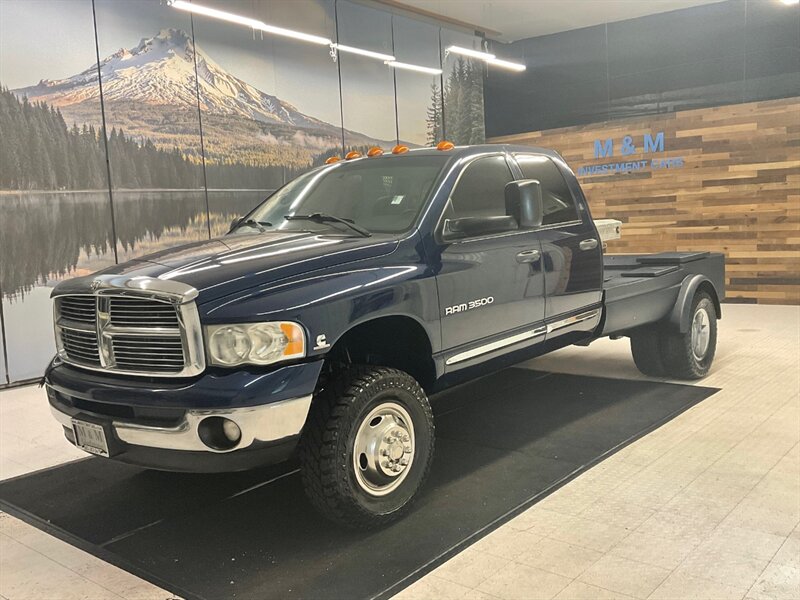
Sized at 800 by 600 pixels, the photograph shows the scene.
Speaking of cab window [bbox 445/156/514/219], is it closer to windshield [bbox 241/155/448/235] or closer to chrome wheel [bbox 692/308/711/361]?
windshield [bbox 241/155/448/235]

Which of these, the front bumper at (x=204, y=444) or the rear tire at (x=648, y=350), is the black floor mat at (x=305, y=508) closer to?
the front bumper at (x=204, y=444)

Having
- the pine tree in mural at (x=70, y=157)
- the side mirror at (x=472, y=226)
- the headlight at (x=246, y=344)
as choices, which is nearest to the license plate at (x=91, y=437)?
the headlight at (x=246, y=344)

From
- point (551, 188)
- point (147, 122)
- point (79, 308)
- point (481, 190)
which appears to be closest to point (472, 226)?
point (481, 190)

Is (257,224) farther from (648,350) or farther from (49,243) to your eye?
(49,243)

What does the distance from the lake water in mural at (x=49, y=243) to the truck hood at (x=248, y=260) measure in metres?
4.36

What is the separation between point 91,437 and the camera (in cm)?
297

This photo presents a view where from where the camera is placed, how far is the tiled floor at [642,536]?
2.61 meters

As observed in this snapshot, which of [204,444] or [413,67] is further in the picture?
[413,67]

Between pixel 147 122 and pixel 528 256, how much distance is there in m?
5.70

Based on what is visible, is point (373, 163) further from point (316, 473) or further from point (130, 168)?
point (130, 168)

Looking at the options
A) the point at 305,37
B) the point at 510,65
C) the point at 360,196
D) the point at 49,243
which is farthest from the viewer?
the point at 510,65

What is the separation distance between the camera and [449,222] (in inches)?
142

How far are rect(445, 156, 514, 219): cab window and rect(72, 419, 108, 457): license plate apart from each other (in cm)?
196

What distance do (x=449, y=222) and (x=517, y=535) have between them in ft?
5.13
